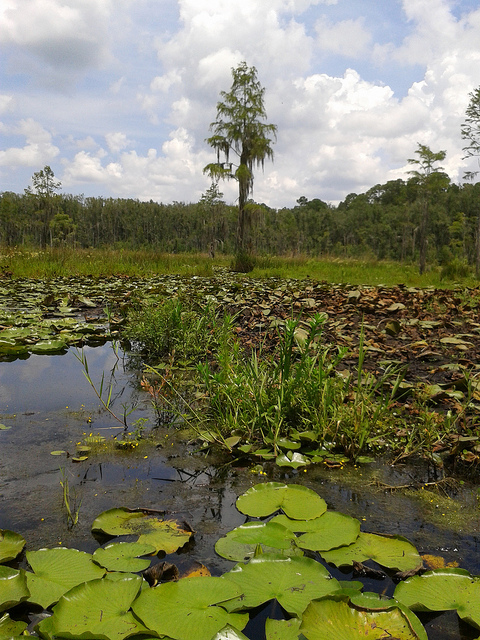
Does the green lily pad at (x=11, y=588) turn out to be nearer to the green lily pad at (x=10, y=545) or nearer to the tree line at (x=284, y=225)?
the green lily pad at (x=10, y=545)

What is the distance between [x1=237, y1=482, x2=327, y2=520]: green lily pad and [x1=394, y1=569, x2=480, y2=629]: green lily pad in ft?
1.19

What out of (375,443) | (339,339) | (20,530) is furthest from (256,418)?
(339,339)

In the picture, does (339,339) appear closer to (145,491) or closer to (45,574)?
(145,491)

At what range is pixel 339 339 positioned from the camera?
3385 millimetres

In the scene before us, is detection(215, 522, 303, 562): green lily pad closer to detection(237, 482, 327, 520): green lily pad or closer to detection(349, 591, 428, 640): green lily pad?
detection(237, 482, 327, 520): green lily pad

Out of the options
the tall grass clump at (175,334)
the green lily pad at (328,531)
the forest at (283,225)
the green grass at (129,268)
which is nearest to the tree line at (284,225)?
the forest at (283,225)

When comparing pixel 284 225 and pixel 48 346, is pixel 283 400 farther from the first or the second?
pixel 284 225

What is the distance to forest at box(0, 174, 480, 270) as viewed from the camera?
147 feet

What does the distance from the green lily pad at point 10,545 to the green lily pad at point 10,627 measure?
0.76ft

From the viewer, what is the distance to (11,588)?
36.5 inches

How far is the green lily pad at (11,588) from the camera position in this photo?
34.5 inches

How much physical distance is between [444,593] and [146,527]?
0.82 metres

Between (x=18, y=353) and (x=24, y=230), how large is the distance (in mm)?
68906

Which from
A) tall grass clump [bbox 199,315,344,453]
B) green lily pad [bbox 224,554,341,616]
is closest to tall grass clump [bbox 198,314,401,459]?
tall grass clump [bbox 199,315,344,453]
